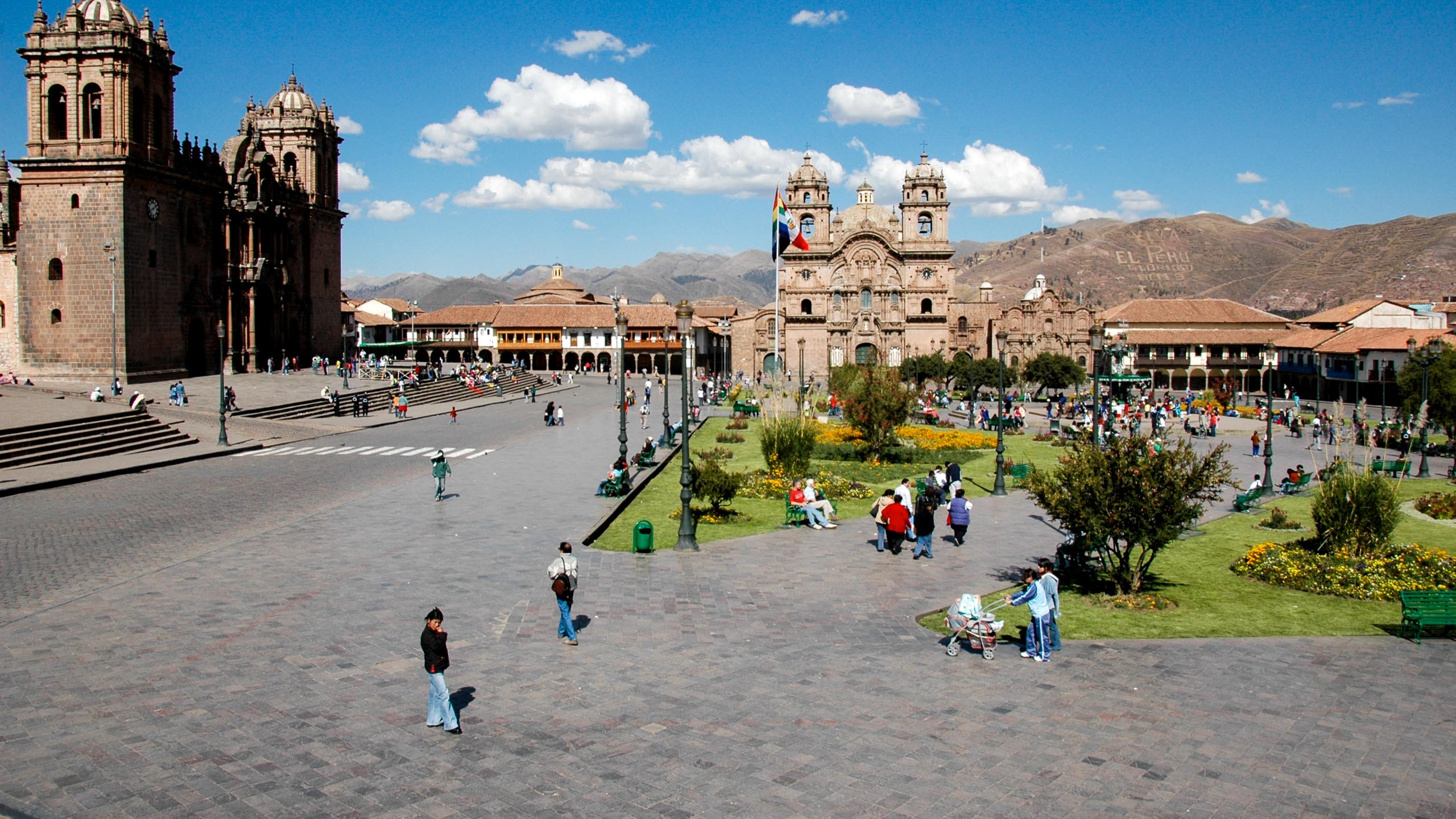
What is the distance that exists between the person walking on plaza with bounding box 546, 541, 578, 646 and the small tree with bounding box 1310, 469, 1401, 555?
11696 mm

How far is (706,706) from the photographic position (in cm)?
915

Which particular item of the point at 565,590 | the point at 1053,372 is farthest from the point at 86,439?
the point at 1053,372

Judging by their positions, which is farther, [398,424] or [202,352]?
[202,352]

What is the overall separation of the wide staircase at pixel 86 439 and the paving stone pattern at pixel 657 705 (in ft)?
43.1

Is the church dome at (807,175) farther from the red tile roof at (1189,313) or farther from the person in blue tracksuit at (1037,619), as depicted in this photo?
the person in blue tracksuit at (1037,619)

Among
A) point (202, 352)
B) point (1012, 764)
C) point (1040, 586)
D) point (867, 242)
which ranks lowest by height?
point (1012, 764)

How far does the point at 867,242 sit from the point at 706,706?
73044mm

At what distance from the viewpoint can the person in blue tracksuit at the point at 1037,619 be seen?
34.7ft

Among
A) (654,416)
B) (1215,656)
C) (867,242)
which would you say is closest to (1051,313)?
(867,242)

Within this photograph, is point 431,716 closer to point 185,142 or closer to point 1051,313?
point 185,142

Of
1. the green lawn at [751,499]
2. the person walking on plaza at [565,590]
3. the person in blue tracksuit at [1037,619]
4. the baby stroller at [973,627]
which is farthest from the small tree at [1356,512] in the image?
the person walking on plaza at [565,590]

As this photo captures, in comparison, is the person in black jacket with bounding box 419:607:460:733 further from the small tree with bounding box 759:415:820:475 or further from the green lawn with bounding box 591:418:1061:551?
the small tree with bounding box 759:415:820:475

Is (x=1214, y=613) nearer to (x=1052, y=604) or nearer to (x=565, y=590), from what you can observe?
(x=1052, y=604)

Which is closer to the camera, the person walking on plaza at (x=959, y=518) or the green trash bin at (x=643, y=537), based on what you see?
the green trash bin at (x=643, y=537)
